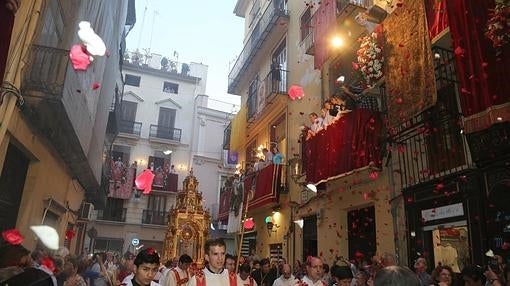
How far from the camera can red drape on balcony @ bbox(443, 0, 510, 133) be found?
625 centimetres

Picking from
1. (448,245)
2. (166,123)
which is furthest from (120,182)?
(448,245)

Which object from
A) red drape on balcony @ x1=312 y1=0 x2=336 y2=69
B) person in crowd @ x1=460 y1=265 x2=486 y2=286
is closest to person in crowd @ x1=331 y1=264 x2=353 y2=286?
person in crowd @ x1=460 y1=265 x2=486 y2=286

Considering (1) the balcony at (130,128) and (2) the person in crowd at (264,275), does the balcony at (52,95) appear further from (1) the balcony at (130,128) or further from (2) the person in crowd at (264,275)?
(1) the balcony at (130,128)

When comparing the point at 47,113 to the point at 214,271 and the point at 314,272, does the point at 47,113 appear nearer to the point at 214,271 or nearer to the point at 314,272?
the point at 214,271

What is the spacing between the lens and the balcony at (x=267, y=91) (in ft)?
55.7

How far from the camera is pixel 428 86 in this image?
26.5ft

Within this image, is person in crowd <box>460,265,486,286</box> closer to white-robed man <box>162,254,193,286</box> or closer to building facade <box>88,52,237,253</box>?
white-robed man <box>162,254,193,286</box>

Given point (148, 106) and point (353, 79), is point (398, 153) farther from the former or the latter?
point (148, 106)

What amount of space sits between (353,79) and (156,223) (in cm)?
2318

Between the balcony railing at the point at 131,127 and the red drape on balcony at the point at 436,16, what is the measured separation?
27.7m

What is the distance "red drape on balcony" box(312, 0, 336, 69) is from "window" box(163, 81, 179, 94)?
24261 mm

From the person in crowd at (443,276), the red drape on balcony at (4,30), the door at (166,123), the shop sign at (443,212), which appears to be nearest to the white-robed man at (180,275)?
the person in crowd at (443,276)

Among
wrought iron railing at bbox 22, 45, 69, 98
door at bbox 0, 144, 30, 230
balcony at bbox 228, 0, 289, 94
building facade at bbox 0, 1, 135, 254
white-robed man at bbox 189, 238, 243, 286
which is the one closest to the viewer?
white-robed man at bbox 189, 238, 243, 286

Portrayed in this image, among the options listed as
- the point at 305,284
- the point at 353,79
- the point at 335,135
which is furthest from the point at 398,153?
the point at 305,284
